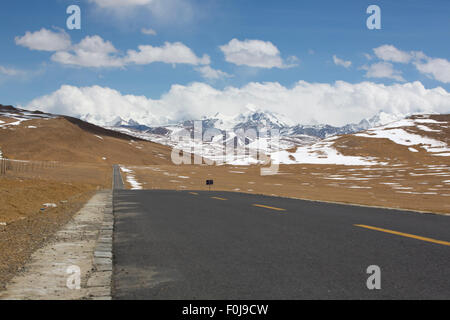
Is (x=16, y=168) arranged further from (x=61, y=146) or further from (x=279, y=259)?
(x=61, y=146)

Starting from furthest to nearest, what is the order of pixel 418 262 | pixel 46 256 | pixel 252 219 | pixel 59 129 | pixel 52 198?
pixel 59 129 < pixel 52 198 < pixel 252 219 < pixel 46 256 < pixel 418 262

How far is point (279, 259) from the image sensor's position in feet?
22.9

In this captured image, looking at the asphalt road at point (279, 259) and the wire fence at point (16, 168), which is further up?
the wire fence at point (16, 168)

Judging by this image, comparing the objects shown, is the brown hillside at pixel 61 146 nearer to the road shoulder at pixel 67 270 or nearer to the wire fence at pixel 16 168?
the wire fence at pixel 16 168

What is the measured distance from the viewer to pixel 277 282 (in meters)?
5.59

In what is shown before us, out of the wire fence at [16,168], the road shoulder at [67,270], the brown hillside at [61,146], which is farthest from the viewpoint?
the brown hillside at [61,146]

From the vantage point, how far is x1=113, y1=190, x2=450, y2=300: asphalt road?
525 centimetres

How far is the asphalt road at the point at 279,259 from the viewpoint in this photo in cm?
525

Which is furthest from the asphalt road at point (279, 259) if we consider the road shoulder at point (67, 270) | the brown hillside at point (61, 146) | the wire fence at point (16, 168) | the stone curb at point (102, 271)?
the brown hillside at point (61, 146)

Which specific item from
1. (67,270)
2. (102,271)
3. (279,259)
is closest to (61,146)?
(67,270)

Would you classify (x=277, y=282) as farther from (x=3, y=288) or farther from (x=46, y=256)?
(x=46, y=256)

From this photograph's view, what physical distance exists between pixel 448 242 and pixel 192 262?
562 cm

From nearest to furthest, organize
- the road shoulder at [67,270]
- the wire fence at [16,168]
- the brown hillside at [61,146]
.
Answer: the road shoulder at [67,270] < the wire fence at [16,168] < the brown hillside at [61,146]
